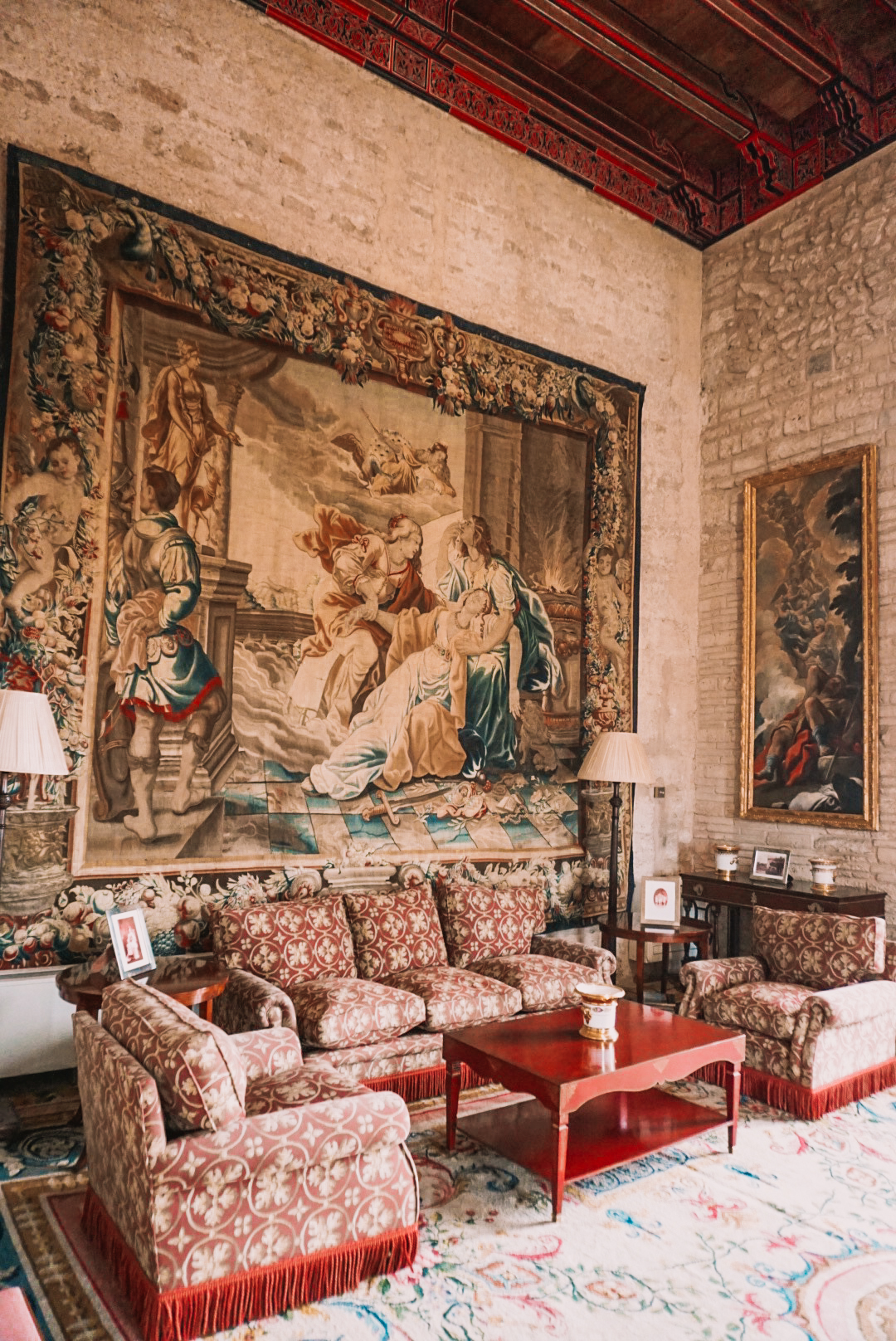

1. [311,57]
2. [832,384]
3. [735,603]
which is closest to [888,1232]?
[735,603]

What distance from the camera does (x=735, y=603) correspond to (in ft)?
26.2

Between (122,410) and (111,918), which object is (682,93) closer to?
(122,410)

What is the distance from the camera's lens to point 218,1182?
2801 mm

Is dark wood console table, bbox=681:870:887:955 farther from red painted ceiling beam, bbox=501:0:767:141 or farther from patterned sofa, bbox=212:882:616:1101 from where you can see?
red painted ceiling beam, bbox=501:0:767:141

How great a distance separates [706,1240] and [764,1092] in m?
1.63

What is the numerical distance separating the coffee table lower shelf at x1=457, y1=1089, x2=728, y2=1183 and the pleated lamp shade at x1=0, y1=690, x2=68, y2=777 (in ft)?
8.15

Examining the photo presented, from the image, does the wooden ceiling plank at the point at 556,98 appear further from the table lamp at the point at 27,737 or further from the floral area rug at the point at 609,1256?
the floral area rug at the point at 609,1256

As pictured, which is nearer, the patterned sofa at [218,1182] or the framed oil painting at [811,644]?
the patterned sofa at [218,1182]

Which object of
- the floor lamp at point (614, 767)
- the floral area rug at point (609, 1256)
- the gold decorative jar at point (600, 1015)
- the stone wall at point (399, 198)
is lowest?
the floral area rug at point (609, 1256)

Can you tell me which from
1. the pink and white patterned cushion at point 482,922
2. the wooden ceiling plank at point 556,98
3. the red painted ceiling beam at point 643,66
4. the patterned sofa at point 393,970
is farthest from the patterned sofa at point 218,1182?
the wooden ceiling plank at point 556,98

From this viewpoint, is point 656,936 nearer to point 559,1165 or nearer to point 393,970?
point 393,970

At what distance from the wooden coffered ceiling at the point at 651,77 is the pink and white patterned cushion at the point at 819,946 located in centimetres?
592

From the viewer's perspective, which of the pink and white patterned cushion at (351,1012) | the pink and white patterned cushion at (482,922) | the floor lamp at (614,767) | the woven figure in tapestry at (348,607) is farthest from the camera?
the floor lamp at (614,767)

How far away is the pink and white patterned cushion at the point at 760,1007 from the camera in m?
4.90
